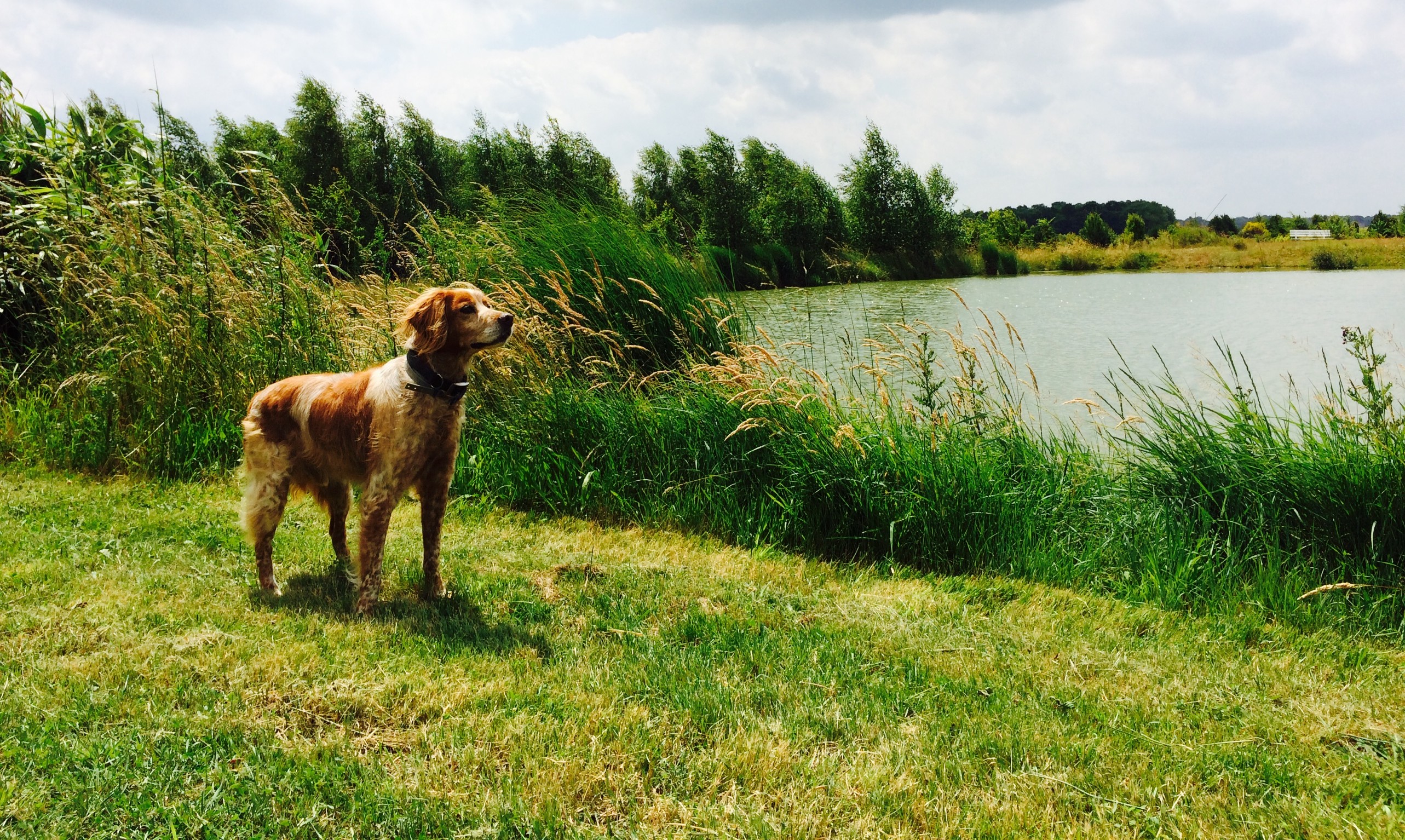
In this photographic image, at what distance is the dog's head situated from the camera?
3631 millimetres

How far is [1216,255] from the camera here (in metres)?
37.2

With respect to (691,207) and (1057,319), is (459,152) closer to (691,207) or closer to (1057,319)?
(691,207)

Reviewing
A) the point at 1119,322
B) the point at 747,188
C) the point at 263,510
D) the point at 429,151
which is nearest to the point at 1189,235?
the point at 747,188

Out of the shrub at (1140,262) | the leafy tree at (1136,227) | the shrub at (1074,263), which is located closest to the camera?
the shrub at (1140,262)

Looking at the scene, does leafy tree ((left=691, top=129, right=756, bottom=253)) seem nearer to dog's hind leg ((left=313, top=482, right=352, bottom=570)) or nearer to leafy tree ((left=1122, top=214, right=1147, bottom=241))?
leafy tree ((left=1122, top=214, right=1147, bottom=241))

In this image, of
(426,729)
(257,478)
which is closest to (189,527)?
(257,478)

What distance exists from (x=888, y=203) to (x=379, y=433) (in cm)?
3729

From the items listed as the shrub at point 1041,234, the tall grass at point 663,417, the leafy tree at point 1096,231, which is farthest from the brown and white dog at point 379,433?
the leafy tree at point 1096,231

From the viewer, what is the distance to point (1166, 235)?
1649 inches

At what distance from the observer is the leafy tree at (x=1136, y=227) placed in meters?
45.0

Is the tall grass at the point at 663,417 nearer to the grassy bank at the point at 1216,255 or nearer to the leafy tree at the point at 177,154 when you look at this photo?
the leafy tree at the point at 177,154

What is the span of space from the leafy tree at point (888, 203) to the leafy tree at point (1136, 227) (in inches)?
573

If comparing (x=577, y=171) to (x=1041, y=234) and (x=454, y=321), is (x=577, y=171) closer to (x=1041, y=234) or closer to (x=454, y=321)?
(x=454, y=321)

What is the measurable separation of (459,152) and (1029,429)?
37646 mm
